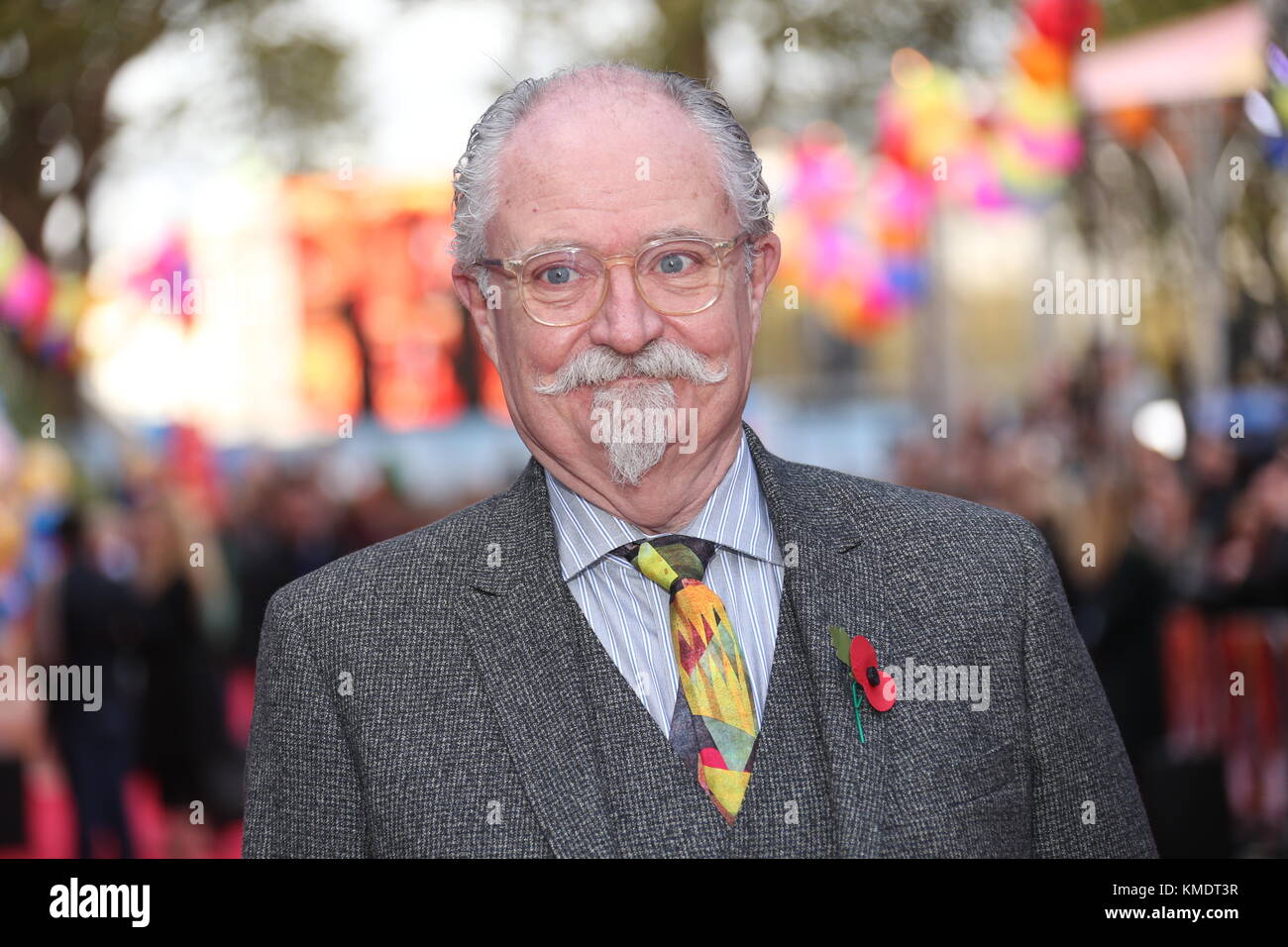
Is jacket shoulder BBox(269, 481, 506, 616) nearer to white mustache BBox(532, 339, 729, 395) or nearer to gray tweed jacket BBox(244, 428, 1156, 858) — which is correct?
gray tweed jacket BBox(244, 428, 1156, 858)

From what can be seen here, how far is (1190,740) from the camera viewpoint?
6703mm

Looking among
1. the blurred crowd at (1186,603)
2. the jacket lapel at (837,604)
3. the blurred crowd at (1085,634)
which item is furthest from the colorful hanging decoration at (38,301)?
the jacket lapel at (837,604)

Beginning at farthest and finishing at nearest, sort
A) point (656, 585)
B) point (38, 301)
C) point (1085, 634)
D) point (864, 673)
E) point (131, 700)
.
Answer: point (38, 301)
point (131, 700)
point (1085, 634)
point (656, 585)
point (864, 673)

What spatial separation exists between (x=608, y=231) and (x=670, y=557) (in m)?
0.48

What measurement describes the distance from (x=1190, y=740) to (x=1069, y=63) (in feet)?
12.4

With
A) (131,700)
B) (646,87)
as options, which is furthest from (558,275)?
(131,700)

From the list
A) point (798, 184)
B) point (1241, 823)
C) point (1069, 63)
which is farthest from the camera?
point (798, 184)

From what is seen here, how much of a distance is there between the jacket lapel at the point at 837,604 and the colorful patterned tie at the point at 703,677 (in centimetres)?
11

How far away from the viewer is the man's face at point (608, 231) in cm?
204

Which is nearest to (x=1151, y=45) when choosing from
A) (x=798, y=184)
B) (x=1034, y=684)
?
(x=798, y=184)

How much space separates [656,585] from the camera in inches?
84.4

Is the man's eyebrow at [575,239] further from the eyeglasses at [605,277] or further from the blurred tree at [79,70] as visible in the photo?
the blurred tree at [79,70]

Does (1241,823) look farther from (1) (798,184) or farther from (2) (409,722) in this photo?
(1) (798,184)

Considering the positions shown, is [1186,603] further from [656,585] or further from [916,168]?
[656,585]
